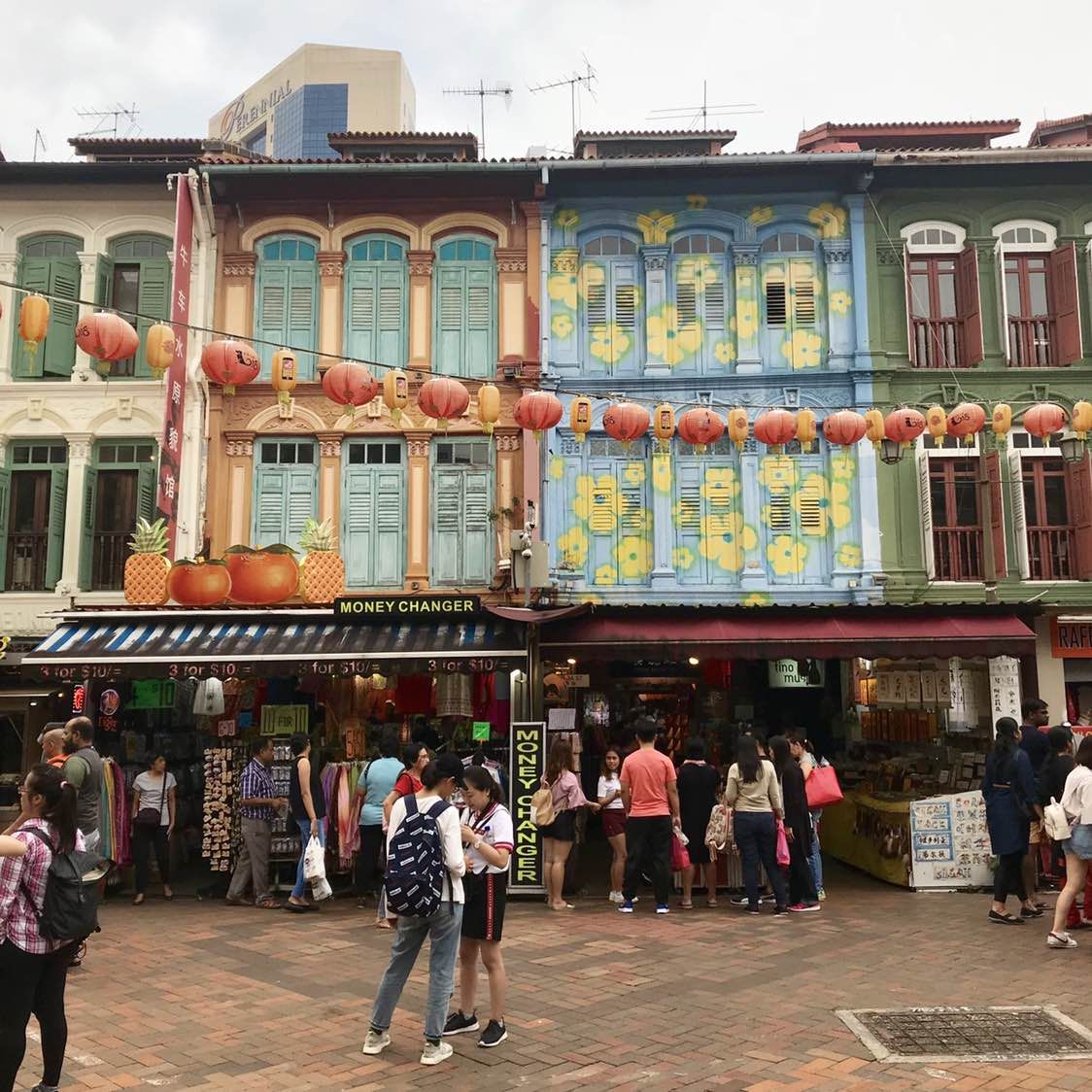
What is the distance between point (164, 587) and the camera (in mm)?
12383

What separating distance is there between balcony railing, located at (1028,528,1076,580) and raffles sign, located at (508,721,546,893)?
8266 mm

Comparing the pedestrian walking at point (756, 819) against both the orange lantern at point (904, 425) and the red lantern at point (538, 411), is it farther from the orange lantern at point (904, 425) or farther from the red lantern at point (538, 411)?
the orange lantern at point (904, 425)

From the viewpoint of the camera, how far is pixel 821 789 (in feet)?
32.9

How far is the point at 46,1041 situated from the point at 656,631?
7643 millimetres

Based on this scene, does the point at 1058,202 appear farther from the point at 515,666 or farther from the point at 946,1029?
the point at 946,1029

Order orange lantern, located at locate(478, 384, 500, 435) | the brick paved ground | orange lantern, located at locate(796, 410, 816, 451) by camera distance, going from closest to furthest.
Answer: the brick paved ground < orange lantern, located at locate(478, 384, 500, 435) < orange lantern, located at locate(796, 410, 816, 451)

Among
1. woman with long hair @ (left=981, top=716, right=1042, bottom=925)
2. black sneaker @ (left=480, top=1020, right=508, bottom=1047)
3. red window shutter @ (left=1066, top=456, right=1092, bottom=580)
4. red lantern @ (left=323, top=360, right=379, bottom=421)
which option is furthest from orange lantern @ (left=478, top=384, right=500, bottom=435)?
red window shutter @ (left=1066, top=456, right=1092, bottom=580)

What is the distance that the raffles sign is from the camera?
10070 mm

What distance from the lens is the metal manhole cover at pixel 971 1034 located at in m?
5.54

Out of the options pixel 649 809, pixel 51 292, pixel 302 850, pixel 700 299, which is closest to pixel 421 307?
pixel 700 299

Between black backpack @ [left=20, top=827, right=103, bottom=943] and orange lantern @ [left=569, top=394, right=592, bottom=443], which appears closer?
black backpack @ [left=20, top=827, right=103, bottom=943]

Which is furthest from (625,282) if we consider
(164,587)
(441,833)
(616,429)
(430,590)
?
(441,833)

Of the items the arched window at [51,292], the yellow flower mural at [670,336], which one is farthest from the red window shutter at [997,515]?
the arched window at [51,292]

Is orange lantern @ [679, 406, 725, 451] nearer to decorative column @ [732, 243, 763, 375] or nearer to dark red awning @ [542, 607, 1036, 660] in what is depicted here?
dark red awning @ [542, 607, 1036, 660]
